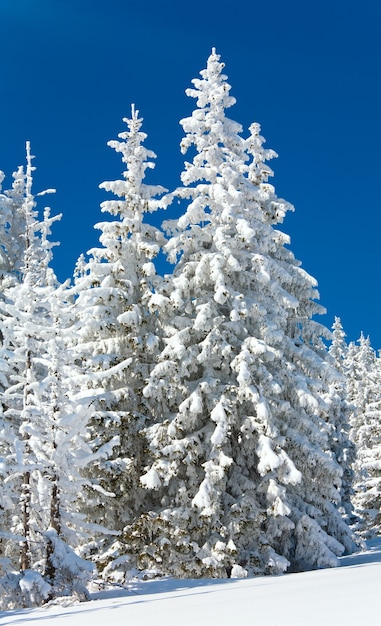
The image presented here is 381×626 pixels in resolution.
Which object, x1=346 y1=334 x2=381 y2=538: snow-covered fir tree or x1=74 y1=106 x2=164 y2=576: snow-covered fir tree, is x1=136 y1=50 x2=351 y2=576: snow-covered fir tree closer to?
x1=74 y1=106 x2=164 y2=576: snow-covered fir tree

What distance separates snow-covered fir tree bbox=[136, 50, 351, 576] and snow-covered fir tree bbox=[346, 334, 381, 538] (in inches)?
368

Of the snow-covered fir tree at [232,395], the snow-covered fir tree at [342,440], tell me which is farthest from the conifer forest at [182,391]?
the snow-covered fir tree at [342,440]

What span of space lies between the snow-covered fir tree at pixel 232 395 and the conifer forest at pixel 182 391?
0.06m

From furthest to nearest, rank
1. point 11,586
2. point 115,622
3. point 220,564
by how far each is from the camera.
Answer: point 220,564
point 11,586
point 115,622

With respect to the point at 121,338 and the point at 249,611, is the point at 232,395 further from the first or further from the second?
the point at 249,611

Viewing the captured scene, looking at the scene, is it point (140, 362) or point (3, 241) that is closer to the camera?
point (140, 362)

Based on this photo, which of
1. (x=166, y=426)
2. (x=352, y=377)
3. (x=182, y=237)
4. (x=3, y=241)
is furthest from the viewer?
(x=352, y=377)

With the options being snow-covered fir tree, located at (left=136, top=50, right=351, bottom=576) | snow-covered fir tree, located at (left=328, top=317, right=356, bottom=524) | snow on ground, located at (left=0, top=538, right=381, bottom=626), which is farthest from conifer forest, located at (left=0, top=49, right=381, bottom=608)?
snow-covered fir tree, located at (left=328, top=317, right=356, bottom=524)

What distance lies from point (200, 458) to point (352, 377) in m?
43.1

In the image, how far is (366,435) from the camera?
157ft

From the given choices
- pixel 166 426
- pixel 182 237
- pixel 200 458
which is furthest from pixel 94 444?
pixel 182 237

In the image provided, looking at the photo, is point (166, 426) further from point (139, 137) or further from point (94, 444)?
point (139, 137)

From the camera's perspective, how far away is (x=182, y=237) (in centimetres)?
2209

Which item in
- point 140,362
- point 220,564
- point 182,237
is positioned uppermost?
point 182,237
